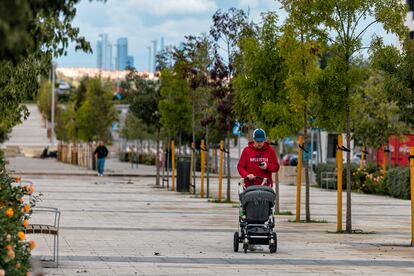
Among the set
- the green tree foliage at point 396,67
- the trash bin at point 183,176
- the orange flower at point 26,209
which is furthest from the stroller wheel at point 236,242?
the trash bin at point 183,176

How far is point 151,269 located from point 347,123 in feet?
25.3

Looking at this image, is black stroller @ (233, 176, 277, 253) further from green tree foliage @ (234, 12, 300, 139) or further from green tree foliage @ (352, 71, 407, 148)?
green tree foliage @ (352, 71, 407, 148)

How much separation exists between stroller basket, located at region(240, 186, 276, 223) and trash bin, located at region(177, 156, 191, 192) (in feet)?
66.1

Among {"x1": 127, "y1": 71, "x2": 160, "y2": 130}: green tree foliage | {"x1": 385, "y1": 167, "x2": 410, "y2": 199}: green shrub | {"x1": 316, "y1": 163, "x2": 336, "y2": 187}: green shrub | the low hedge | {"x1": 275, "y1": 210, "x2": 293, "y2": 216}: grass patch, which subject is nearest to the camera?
{"x1": 275, "y1": 210, "x2": 293, "y2": 216}: grass patch

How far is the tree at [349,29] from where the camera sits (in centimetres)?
1886

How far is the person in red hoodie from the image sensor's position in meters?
14.8

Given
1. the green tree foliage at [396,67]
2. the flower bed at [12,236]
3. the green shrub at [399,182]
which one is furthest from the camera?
the green shrub at [399,182]

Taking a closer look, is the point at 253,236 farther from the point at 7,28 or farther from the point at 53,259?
the point at 7,28

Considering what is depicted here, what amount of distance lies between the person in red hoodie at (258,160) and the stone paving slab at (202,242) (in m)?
1.10

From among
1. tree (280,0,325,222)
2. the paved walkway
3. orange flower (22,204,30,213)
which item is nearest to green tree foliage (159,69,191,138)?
the paved walkway

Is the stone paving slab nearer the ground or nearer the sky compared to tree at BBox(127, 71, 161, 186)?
nearer the ground

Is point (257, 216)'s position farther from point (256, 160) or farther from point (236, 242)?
point (256, 160)

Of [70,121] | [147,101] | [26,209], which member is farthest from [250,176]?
[70,121]

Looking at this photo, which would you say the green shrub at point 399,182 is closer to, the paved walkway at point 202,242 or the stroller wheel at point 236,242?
the paved walkway at point 202,242
